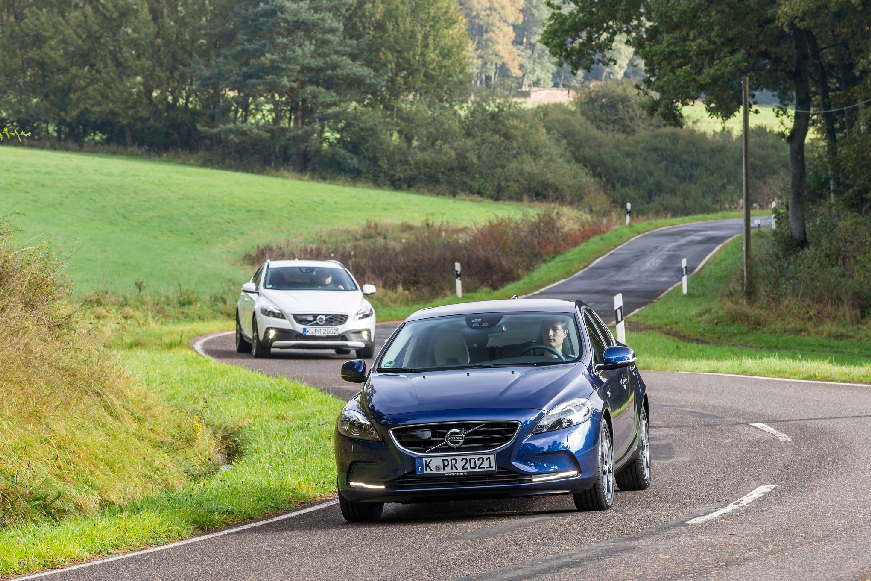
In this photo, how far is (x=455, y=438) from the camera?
27.3ft

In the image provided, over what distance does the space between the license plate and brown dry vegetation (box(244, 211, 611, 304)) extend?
34.0 meters

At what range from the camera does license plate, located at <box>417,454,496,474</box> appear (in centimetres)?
828

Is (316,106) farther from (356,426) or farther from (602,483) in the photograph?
(602,483)

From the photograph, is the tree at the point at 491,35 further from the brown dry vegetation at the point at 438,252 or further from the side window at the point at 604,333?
the side window at the point at 604,333

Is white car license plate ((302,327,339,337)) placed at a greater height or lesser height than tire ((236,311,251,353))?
greater

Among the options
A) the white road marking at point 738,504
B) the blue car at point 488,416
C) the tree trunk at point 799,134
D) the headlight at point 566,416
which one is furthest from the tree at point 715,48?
the headlight at point 566,416

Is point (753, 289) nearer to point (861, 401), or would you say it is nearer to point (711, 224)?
point (861, 401)

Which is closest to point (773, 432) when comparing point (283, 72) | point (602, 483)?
point (602, 483)

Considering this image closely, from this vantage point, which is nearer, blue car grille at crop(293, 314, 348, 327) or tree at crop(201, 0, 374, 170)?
blue car grille at crop(293, 314, 348, 327)

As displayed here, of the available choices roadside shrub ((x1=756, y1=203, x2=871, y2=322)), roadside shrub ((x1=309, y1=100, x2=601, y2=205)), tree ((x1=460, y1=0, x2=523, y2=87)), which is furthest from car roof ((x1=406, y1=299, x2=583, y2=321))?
tree ((x1=460, y1=0, x2=523, y2=87))

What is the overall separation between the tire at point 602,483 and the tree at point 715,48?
2511 cm

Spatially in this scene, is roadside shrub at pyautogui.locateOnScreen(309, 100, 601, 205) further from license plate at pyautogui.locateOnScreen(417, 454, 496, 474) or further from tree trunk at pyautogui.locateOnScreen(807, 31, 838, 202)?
license plate at pyautogui.locateOnScreen(417, 454, 496, 474)

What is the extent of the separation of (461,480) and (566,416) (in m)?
0.82

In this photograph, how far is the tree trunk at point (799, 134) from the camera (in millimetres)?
37531
